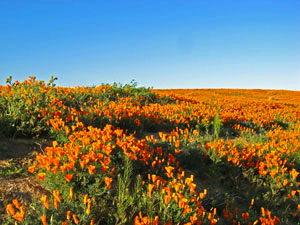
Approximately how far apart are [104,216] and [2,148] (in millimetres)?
2229

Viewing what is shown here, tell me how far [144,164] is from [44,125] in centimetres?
212

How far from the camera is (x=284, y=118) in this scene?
9.83 meters

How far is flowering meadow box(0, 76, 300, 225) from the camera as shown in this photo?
2500 mm

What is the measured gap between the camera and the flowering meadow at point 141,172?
2500mm

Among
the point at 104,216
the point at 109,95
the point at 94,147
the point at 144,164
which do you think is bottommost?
the point at 104,216

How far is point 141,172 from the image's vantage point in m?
3.47

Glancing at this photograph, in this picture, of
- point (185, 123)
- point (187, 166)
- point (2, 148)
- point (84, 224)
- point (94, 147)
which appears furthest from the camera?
point (185, 123)

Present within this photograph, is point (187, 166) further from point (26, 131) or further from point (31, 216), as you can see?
point (26, 131)

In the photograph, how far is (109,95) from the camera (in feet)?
28.6

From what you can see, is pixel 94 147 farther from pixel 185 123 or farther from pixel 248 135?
pixel 248 135

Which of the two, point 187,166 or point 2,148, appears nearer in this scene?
point 2,148

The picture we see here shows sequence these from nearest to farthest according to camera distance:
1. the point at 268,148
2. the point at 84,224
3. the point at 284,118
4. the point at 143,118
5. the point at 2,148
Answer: the point at 84,224, the point at 2,148, the point at 268,148, the point at 143,118, the point at 284,118

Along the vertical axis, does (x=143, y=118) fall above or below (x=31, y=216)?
above

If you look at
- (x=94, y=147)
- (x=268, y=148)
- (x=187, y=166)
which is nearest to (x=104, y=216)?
(x=94, y=147)
